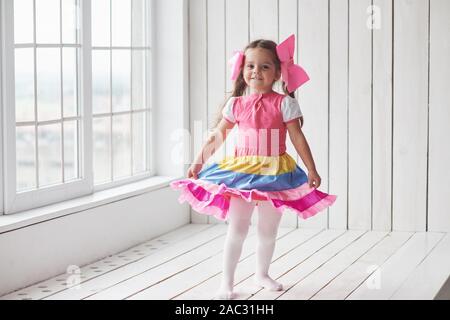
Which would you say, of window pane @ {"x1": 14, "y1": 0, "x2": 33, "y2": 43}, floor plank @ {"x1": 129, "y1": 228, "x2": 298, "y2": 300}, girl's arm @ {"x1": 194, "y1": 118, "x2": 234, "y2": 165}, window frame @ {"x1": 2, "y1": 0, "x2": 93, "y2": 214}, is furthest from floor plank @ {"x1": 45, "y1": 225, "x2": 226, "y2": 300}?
window pane @ {"x1": 14, "y1": 0, "x2": 33, "y2": 43}

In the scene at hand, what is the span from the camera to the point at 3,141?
3410mm

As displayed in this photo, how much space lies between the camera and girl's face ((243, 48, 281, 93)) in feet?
10.8

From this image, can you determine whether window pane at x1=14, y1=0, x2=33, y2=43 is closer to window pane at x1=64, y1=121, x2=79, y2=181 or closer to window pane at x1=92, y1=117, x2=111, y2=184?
window pane at x1=64, y1=121, x2=79, y2=181

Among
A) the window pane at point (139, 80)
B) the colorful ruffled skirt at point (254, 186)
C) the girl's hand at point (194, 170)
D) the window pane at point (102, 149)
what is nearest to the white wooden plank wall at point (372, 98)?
the window pane at point (139, 80)

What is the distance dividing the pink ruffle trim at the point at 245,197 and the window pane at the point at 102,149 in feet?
3.43

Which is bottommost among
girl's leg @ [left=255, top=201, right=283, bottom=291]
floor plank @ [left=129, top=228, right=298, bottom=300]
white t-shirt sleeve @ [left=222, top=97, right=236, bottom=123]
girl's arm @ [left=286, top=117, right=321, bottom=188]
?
floor plank @ [left=129, top=228, right=298, bottom=300]

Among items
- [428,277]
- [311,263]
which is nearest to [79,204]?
[311,263]

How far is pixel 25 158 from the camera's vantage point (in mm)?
3588

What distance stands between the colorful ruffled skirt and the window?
745 mm

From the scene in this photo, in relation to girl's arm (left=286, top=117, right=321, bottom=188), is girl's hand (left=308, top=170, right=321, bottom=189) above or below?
below

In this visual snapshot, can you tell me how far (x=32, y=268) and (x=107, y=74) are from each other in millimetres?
1216

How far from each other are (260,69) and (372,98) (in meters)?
1.48

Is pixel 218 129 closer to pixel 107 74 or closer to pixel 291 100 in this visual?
pixel 291 100
